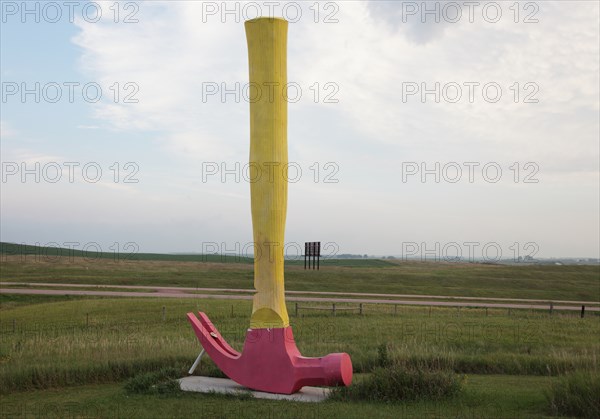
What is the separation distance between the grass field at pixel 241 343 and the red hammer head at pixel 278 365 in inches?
16.7

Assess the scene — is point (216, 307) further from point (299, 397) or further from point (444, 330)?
point (299, 397)

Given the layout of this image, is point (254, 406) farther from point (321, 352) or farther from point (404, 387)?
point (321, 352)

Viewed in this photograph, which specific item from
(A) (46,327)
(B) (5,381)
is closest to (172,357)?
(B) (5,381)

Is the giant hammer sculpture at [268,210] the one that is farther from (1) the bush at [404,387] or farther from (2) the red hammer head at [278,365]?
(1) the bush at [404,387]

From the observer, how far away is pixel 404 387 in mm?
8297

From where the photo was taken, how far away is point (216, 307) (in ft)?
83.0

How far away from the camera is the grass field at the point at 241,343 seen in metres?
7.98

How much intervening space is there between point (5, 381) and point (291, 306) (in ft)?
54.8

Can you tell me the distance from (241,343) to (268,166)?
6.67 metres

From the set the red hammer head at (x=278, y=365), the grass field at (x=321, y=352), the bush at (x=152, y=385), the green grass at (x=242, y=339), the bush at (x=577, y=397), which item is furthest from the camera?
the green grass at (x=242, y=339)

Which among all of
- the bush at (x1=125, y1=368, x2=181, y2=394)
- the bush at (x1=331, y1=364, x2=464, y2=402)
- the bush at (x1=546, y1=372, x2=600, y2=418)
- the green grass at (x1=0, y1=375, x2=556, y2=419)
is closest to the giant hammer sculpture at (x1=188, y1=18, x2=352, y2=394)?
the green grass at (x1=0, y1=375, x2=556, y2=419)

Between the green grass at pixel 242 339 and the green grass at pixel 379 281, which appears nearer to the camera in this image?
the green grass at pixel 242 339

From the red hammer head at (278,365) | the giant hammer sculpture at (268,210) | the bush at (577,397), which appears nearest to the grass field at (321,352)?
the bush at (577,397)

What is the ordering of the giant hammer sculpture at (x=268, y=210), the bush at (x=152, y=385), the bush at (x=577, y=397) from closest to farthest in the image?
the bush at (x=577, y=397) < the giant hammer sculpture at (x=268, y=210) < the bush at (x=152, y=385)
